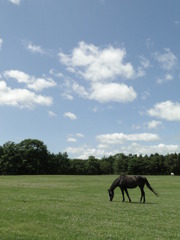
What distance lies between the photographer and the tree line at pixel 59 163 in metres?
138

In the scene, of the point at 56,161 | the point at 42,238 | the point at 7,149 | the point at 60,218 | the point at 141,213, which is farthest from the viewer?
the point at 56,161

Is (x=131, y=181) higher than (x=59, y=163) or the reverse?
the reverse

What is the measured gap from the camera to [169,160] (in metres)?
178

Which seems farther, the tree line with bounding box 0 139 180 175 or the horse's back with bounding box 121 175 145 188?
the tree line with bounding box 0 139 180 175

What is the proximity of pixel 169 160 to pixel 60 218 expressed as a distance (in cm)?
16954

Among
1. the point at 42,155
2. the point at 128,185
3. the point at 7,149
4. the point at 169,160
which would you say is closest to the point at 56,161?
the point at 42,155

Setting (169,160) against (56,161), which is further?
(169,160)

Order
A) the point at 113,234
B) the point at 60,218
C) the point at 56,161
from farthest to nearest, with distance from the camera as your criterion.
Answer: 1. the point at 56,161
2. the point at 60,218
3. the point at 113,234

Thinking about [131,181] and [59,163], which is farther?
[59,163]

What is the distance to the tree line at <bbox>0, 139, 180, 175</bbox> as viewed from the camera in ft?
452

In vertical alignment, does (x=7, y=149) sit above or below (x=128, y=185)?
above

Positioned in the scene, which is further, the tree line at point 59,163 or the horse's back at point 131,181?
the tree line at point 59,163

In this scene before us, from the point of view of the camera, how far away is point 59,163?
16412 cm

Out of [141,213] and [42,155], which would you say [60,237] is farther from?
[42,155]
